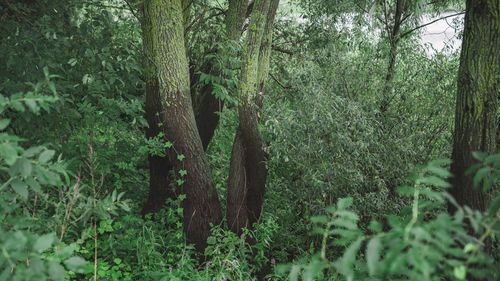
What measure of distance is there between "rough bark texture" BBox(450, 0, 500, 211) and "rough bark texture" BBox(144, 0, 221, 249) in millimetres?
2668

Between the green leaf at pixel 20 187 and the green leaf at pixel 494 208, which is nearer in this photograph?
the green leaf at pixel 494 208

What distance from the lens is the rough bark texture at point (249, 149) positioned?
19.3ft

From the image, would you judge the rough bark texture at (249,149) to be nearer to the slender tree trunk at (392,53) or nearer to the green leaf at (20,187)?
the slender tree trunk at (392,53)

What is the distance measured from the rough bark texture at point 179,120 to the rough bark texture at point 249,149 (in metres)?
0.26

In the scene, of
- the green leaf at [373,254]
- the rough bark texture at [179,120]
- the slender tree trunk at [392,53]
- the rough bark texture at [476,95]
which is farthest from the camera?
the slender tree trunk at [392,53]

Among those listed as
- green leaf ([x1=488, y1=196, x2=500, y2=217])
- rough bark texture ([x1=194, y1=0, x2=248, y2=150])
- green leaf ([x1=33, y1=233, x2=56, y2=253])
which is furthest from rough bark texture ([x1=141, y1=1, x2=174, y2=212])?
green leaf ([x1=488, y1=196, x2=500, y2=217])

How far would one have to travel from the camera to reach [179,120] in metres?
5.81

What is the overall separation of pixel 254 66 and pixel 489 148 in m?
2.71

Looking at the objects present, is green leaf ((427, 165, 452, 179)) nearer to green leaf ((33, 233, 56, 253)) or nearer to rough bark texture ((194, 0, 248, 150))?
green leaf ((33, 233, 56, 253))

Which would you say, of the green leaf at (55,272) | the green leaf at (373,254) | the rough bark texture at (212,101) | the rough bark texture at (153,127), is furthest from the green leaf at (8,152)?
the rough bark texture at (212,101)

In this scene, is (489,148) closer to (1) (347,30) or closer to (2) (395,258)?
(2) (395,258)

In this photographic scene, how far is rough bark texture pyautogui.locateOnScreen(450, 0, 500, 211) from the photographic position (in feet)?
13.0

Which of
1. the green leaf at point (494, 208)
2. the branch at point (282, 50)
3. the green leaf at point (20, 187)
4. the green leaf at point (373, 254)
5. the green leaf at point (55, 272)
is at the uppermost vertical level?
the branch at point (282, 50)

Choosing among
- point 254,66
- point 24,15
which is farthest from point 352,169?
point 24,15
